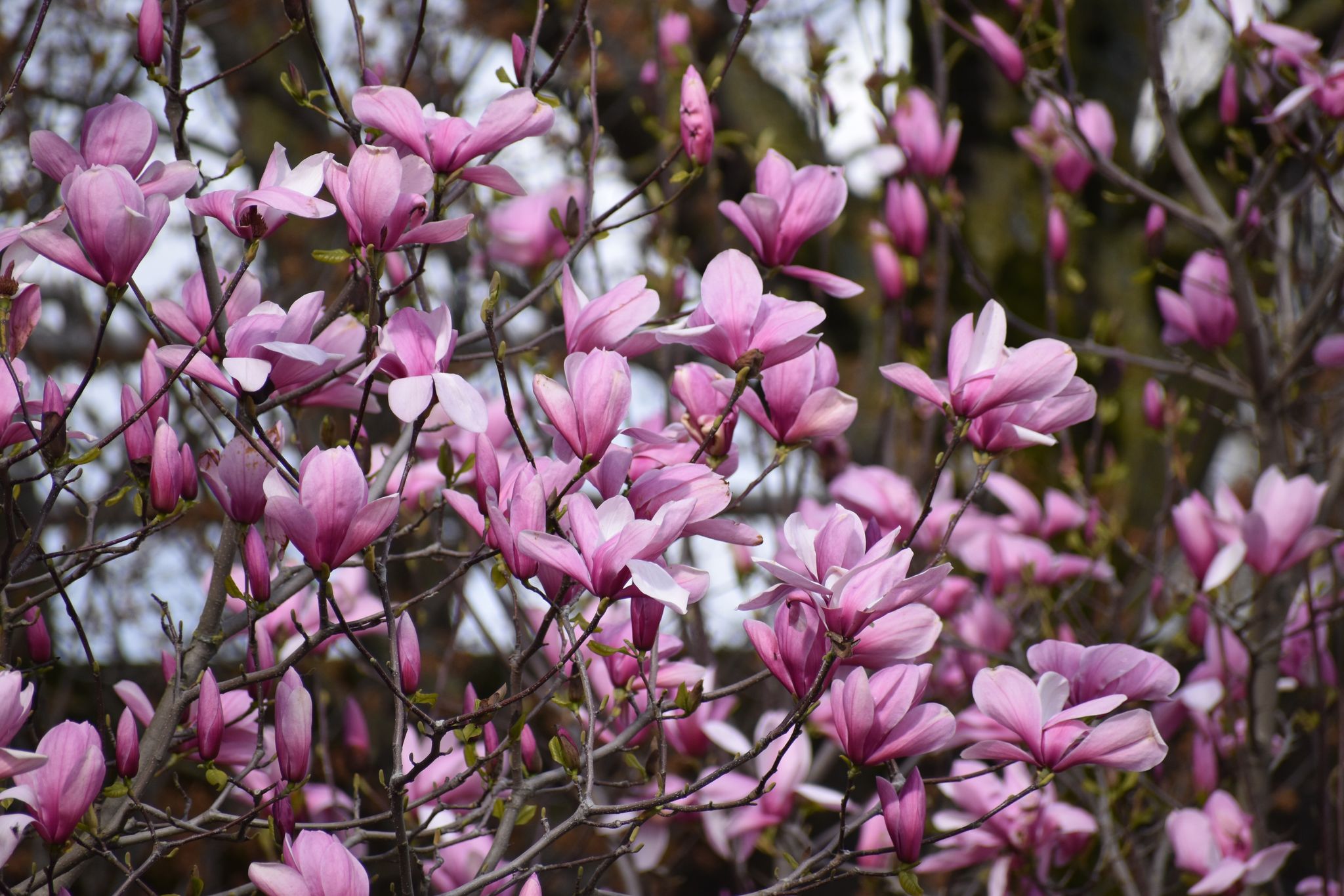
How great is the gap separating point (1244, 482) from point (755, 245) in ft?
21.2

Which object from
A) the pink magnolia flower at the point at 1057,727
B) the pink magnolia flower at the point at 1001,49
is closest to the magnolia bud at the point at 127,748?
the pink magnolia flower at the point at 1057,727

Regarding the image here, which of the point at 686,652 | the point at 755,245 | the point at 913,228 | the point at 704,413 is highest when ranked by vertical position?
the point at 913,228

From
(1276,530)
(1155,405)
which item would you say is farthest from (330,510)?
(1155,405)

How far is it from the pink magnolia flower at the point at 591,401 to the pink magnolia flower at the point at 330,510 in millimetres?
162

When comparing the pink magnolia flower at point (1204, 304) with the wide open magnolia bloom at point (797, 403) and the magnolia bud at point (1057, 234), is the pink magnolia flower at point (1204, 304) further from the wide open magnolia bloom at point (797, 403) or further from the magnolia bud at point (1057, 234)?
the wide open magnolia bloom at point (797, 403)

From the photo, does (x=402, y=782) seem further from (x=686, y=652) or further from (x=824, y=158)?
(x=824, y=158)

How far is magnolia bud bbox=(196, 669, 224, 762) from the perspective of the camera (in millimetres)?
1099

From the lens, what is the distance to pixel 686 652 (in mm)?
2422

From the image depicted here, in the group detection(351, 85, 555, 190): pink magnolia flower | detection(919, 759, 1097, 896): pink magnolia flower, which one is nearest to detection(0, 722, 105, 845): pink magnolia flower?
detection(351, 85, 555, 190): pink magnolia flower

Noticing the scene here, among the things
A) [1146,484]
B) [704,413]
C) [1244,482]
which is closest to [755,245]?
[704,413]

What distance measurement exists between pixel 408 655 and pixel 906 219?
1512 millimetres

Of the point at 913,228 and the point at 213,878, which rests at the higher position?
the point at 913,228

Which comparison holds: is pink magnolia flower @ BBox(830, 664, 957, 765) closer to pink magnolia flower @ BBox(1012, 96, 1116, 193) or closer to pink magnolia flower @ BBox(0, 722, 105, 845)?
pink magnolia flower @ BBox(0, 722, 105, 845)

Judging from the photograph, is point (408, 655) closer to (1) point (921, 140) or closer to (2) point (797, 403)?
(2) point (797, 403)
